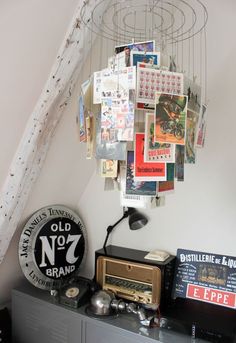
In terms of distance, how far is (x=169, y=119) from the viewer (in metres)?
1.06

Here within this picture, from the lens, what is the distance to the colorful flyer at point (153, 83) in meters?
1.04

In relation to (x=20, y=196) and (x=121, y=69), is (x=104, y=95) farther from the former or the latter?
(x=20, y=196)

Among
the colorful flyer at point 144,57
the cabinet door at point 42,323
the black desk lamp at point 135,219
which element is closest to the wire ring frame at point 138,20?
the colorful flyer at point 144,57

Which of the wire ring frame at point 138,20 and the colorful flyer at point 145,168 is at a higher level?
the wire ring frame at point 138,20

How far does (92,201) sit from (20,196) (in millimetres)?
607

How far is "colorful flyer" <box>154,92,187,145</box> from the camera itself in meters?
1.05

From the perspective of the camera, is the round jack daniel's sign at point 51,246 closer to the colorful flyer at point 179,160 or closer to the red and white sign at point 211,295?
the red and white sign at point 211,295

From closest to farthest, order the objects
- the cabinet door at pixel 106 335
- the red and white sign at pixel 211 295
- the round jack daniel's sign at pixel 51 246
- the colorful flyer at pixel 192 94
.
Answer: the colorful flyer at pixel 192 94 < the cabinet door at pixel 106 335 < the red and white sign at pixel 211 295 < the round jack daniel's sign at pixel 51 246

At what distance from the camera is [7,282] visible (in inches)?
82.0

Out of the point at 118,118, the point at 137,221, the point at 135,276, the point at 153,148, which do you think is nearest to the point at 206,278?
the point at 135,276

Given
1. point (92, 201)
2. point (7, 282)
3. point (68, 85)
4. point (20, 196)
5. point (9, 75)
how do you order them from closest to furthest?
point (9, 75), point (68, 85), point (20, 196), point (7, 282), point (92, 201)

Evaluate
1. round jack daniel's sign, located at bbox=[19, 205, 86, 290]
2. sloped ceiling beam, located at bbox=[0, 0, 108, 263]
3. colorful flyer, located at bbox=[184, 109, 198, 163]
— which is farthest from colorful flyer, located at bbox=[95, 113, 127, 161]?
round jack daniel's sign, located at bbox=[19, 205, 86, 290]

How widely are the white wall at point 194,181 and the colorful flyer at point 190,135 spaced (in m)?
0.56

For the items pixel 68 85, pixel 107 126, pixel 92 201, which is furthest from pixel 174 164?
pixel 92 201
